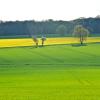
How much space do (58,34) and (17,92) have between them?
374 ft

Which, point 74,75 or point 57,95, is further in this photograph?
point 74,75

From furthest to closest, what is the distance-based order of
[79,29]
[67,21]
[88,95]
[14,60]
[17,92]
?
[67,21] → [79,29] → [14,60] → [17,92] → [88,95]

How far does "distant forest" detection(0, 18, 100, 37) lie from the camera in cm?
14375

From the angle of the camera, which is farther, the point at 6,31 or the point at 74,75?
the point at 6,31

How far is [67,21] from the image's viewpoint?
159m

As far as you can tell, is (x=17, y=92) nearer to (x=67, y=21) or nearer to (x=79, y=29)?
(x=79, y=29)

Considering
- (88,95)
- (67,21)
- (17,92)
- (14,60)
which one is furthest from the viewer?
(67,21)

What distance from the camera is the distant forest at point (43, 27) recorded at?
143750 mm

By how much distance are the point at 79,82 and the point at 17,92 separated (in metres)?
7.61

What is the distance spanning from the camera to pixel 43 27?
153125 millimetres

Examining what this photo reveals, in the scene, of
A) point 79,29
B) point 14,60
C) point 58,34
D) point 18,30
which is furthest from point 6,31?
point 14,60

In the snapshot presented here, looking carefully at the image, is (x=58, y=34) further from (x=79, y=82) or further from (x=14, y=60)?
(x=79, y=82)

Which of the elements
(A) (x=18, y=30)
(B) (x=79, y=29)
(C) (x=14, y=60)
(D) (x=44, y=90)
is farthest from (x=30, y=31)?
(D) (x=44, y=90)

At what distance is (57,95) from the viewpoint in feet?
80.5
